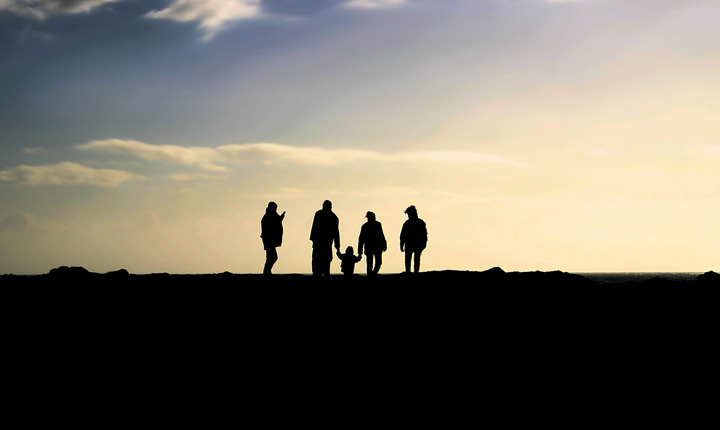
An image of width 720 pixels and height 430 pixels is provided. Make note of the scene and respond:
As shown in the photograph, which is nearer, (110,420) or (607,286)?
(110,420)

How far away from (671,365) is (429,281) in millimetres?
6180

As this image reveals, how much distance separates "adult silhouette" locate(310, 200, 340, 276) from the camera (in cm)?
1830

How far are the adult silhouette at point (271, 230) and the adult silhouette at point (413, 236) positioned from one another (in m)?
3.67

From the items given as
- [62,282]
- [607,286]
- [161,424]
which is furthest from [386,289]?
[62,282]

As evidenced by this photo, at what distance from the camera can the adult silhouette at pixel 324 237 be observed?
60.0 ft

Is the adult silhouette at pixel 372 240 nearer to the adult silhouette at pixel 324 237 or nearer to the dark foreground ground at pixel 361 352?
the adult silhouette at pixel 324 237

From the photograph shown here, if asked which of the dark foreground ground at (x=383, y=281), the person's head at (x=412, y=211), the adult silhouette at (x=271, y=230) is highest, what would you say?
the person's head at (x=412, y=211)

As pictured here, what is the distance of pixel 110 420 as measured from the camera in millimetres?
9883

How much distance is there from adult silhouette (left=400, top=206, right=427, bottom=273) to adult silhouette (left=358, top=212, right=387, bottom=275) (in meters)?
0.62

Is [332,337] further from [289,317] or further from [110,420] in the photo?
[110,420]

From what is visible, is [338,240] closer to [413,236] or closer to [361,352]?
[413,236]

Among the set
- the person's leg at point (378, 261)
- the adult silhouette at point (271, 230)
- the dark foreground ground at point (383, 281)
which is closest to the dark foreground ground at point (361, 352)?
the dark foreground ground at point (383, 281)

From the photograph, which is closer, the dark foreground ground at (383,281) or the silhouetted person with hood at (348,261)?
the dark foreground ground at (383,281)

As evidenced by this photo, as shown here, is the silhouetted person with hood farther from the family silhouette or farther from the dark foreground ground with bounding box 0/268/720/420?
the dark foreground ground with bounding box 0/268/720/420
